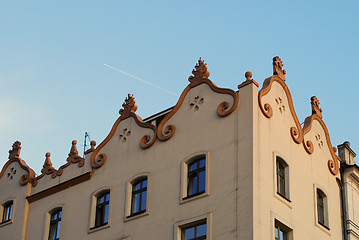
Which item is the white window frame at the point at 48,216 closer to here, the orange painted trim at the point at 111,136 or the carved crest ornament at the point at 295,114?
the orange painted trim at the point at 111,136

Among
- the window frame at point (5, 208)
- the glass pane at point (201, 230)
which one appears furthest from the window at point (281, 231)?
the window frame at point (5, 208)

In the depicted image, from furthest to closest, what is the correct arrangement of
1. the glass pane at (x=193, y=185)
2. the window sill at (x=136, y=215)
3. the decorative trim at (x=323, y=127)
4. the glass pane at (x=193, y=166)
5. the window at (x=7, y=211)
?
1. the window at (x=7, y=211)
2. the decorative trim at (x=323, y=127)
3. the window sill at (x=136, y=215)
4. the glass pane at (x=193, y=166)
5. the glass pane at (x=193, y=185)

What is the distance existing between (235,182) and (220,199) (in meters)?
0.95

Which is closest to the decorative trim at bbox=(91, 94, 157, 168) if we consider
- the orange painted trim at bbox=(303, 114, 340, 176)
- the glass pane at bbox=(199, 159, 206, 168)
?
the glass pane at bbox=(199, 159, 206, 168)

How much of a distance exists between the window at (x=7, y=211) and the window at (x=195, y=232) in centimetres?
1275

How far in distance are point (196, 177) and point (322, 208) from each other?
6.84 m

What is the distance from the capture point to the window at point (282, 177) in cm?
3753

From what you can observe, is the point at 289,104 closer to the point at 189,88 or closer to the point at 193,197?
the point at 189,88

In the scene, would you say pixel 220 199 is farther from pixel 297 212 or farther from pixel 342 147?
pixel 342 147

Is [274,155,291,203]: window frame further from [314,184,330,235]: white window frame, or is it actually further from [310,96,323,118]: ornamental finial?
[310,96,323,118]: ornamental finial

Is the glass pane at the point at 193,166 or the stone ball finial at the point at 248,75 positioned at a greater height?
the stone ball finial at the point at 248,75

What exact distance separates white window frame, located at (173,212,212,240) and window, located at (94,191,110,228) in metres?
4.84

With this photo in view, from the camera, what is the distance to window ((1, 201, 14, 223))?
150ft

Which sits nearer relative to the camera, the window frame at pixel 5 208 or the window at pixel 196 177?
the window at pixel 196 177
